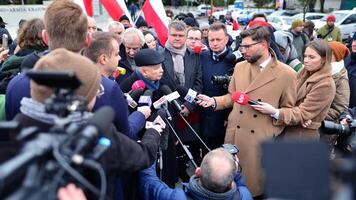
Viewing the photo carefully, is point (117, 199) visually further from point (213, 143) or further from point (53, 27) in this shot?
point (213, 143)

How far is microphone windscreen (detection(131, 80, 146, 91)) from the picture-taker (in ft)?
9.33

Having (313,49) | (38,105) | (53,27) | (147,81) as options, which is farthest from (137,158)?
(313,49)

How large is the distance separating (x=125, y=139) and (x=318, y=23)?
21.1 m

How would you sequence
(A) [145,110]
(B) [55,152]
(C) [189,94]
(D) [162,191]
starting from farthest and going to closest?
1. (C) [189,94]
2. (A) [145,110]
3. (D) [162,191]
4. (B) [55,152]

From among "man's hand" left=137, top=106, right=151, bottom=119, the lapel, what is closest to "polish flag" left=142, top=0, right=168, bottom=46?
the lapel

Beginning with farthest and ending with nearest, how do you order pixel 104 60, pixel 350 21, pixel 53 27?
1. pixel 350 21
2. pixel 104 60
3. pixel 53 27

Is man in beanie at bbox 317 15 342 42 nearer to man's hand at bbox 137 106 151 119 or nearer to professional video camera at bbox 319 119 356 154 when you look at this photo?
professional video camera at bbox 319 119 356 154

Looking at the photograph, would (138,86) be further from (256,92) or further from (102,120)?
(102,120)

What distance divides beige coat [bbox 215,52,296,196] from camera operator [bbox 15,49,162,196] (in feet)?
5.59

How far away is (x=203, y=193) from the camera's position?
2115mm

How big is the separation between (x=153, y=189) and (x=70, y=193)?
1.32m

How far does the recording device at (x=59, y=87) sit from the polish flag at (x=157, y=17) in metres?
4.81

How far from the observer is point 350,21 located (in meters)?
19.2

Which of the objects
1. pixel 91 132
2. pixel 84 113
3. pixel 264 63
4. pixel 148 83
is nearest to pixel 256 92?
pixel 264 63
